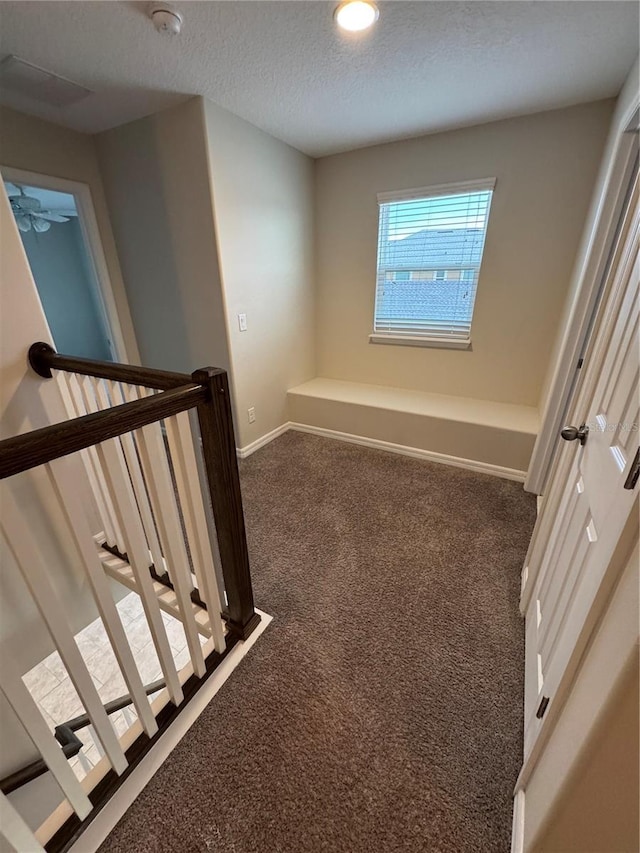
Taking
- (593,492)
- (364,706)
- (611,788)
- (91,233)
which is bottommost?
(364,706)

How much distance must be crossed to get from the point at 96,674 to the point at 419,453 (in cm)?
260

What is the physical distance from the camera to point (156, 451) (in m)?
0.96

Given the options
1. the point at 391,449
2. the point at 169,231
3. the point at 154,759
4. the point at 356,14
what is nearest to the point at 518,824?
the point at 154,759

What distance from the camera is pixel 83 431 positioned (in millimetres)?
720

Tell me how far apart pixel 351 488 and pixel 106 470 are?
183 centimetres

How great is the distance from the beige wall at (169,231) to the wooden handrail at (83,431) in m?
1.83

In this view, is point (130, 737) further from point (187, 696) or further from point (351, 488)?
point (351, 488)

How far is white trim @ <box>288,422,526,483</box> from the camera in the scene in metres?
2.56

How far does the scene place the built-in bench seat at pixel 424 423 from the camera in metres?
2.54

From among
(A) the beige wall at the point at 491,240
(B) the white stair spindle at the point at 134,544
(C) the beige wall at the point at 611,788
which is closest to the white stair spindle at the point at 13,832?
(B) the white stair spindle at the point at 134,544

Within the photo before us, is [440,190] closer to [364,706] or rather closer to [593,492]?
[593,492]

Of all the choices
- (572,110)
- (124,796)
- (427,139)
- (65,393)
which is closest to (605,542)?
(124,796)

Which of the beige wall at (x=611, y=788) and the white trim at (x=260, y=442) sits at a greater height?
the beige wall at (x=611, y=788)

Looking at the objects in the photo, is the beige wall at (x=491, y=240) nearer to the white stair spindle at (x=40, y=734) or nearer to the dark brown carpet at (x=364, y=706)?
the dark brown carpet at (x=364, y=706)
